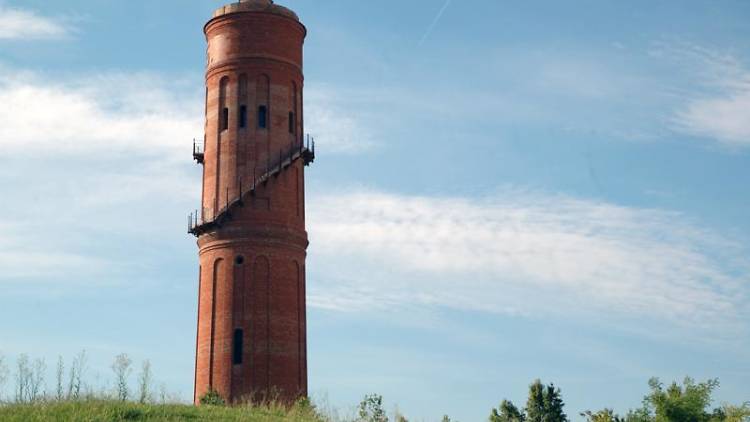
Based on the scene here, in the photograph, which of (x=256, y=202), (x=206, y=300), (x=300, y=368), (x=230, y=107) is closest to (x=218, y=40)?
(x=230, y=107)

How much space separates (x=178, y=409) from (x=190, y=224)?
1894 centimetres

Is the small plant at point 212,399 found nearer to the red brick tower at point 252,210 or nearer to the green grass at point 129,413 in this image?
the red brick tower at point 252,210

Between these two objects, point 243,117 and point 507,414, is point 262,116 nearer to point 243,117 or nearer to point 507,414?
point 243,117

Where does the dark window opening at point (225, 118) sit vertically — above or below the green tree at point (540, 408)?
above

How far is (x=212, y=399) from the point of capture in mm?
39219

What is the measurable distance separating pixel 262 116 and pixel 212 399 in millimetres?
12410

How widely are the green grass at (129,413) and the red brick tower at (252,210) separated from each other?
14449 millimetres

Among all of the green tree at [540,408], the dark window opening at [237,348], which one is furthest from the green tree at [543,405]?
the dark window opening at [237,348]

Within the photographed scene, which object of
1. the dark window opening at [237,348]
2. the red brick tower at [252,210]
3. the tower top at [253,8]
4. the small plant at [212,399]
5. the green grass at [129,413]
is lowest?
the green grass at [129,413]

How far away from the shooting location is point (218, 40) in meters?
46.1

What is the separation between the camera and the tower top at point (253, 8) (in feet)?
150

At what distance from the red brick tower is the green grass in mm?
14449

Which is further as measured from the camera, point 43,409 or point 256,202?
point 256,202

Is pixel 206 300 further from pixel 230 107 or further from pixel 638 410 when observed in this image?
pixel 638 410
